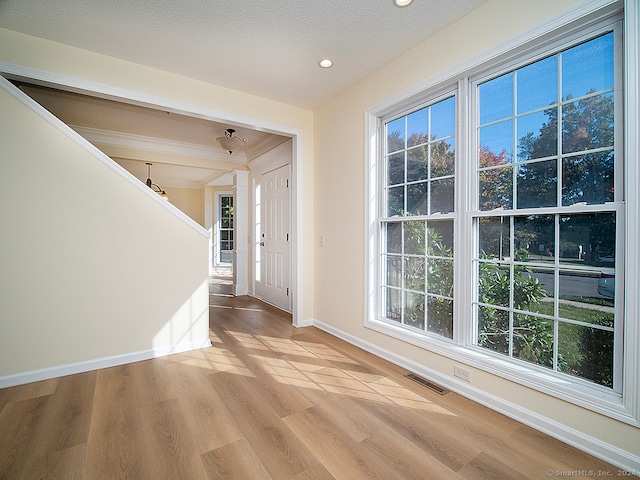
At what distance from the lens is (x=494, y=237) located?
2.13m

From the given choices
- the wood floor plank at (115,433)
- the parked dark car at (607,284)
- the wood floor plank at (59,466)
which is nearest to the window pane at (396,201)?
the parked dark car at (607,284)

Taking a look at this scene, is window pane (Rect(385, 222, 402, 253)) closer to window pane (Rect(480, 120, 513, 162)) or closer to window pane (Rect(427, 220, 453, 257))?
window pane (Rect(427, 220, 453, 257))

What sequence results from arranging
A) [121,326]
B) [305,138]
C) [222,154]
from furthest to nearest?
1. [222,154]
2. [305,138]
3. [121,326]

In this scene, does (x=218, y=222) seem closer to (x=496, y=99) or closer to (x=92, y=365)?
(x=92, y=365)

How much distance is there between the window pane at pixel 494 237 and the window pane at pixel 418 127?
0.91 metres

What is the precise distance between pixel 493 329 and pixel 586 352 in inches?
20.1

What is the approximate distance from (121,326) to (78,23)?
2.44 metres

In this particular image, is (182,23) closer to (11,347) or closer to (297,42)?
(297,42)

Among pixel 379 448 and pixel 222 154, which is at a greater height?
pixel 222 154

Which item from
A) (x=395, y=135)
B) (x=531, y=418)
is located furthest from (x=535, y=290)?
(x=395, y=135)

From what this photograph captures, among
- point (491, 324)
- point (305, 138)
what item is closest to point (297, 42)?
point (305, 138)

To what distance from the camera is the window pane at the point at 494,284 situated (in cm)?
207

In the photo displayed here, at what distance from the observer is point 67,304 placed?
2506 mm

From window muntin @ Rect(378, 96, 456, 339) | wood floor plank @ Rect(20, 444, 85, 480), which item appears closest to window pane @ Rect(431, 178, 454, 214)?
window muntin @ Rect(378, 96, 456, 339)
